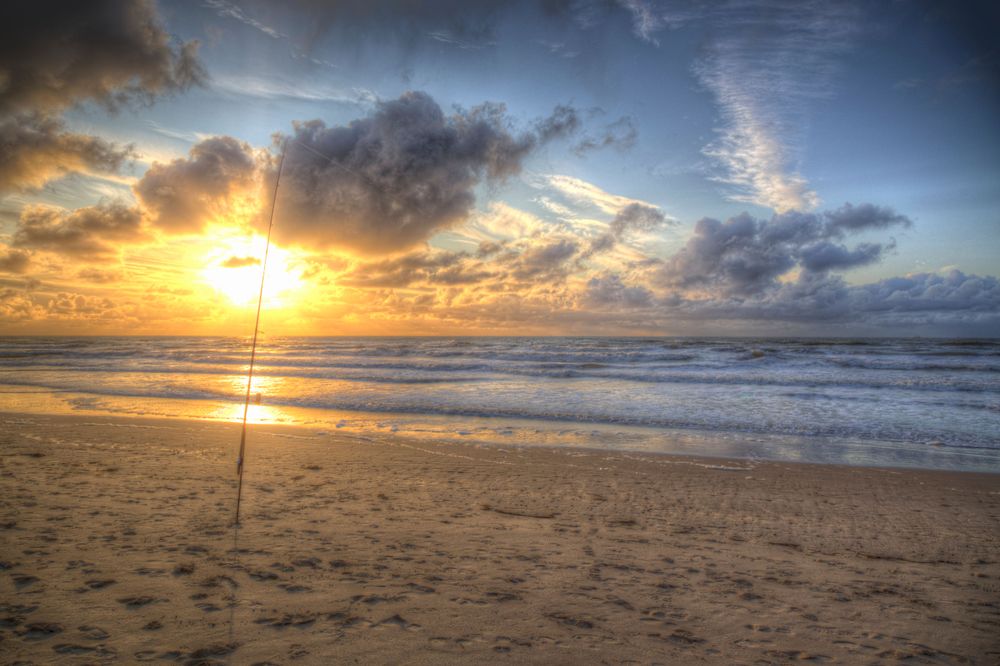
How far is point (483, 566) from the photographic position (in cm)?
432

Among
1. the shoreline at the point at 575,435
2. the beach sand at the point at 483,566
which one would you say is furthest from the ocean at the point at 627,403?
the beach sand at the point at 483,566

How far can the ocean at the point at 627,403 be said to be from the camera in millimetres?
11438

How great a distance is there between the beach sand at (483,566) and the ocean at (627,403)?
3.42 m

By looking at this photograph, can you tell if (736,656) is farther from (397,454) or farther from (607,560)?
(397,454)

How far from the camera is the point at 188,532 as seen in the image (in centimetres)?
480

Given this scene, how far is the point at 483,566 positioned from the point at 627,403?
1364 centimetres

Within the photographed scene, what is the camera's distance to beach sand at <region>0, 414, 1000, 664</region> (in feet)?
10.2

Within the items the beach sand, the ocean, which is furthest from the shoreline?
the beach sand

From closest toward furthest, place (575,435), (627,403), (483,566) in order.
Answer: (483,566)
(575,435)
(627,403)

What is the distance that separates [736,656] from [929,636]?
5.37ft

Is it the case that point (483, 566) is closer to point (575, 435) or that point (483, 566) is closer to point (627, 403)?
point (575, 435)

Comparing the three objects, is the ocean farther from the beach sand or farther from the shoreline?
the beach sand

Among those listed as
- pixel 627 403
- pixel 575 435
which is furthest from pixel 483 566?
pixel 627 403

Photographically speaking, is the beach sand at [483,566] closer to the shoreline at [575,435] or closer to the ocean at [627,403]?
the shoreline at [575,435]
